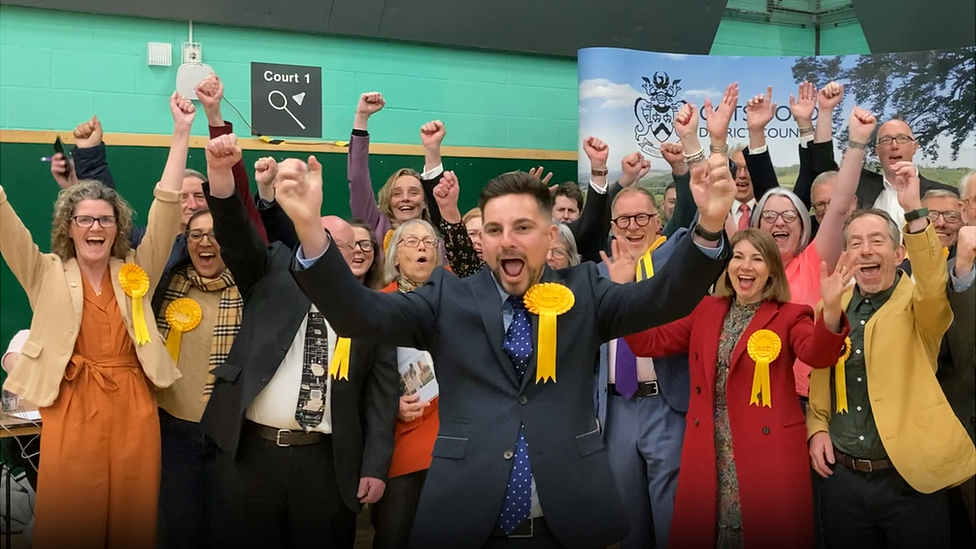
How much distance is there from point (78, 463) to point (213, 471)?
16.2 inches

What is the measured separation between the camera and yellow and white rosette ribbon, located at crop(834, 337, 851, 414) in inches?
108

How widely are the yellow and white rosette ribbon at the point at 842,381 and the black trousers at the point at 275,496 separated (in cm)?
165

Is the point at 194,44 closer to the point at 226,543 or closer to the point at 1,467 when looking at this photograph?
the point at 1,467

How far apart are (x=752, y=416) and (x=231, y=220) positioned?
5.63 ft

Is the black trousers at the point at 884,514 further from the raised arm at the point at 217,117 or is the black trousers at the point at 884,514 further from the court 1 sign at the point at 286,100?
the court 1 sign at the point at 286,100

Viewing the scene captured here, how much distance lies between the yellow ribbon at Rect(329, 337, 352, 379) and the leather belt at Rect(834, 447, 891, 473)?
1.61 metres

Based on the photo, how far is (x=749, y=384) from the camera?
269cm

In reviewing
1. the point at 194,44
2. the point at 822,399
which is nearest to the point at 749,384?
the point at 822,399

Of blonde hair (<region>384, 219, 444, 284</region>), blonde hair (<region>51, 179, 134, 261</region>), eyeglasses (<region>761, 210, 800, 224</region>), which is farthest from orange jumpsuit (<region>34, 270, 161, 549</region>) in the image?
eyeglasses (<region>761, 210, 800, 224</region>)

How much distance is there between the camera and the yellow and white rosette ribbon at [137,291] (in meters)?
2.77

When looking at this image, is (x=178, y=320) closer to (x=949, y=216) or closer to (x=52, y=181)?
(x=52, y=181)

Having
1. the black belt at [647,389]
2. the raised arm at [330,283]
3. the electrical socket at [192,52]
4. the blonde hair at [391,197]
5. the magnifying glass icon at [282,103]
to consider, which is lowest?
the black belt at [647,389]

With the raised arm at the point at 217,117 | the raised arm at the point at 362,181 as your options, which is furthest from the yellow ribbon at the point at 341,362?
the raised arm at the point at 362,181

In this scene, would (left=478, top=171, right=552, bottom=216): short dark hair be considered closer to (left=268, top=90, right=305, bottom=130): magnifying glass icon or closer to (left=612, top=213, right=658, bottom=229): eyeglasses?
Result: (left=612, top=213, right=658, bottom=229): eyeglasses
